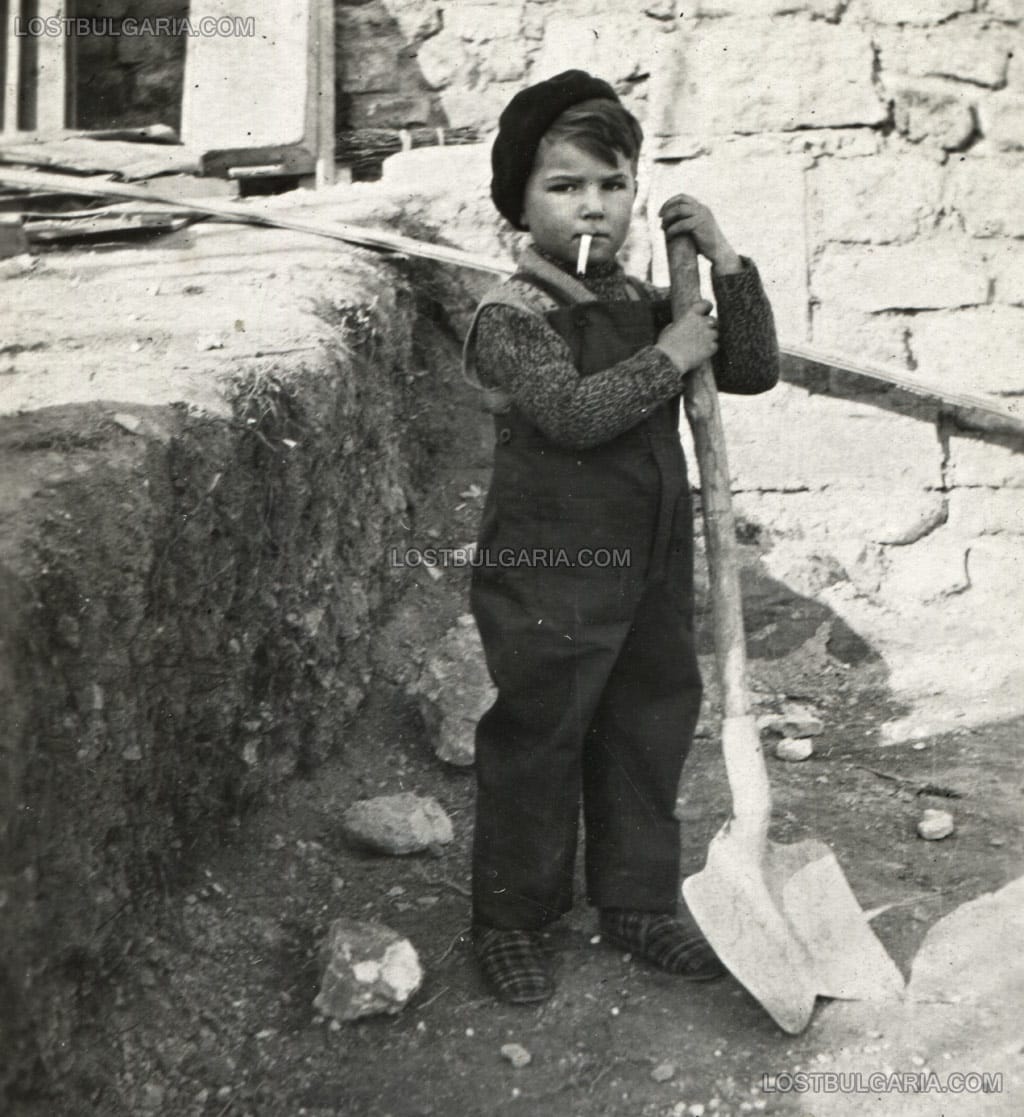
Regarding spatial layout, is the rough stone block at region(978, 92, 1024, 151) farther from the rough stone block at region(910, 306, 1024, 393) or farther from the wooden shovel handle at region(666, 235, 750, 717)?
the wooden shovel handle at region(666, 235, 750, 717)

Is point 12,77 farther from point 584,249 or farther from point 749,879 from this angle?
point 749,879

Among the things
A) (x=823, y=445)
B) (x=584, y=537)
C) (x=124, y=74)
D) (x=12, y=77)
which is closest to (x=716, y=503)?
(x=584, y=537)

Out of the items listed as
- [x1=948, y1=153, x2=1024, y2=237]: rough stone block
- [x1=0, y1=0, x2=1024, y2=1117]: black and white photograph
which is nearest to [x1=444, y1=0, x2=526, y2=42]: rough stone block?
[x1=0, y1=0, x2=1024, y2=1117]: black and white photograph

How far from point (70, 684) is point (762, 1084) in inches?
47.4

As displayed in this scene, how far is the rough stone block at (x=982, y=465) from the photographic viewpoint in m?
3.27

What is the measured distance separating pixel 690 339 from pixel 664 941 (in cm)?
104

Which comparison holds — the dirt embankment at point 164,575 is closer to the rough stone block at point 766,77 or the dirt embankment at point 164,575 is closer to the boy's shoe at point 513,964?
the boy's shoe at point 513,964

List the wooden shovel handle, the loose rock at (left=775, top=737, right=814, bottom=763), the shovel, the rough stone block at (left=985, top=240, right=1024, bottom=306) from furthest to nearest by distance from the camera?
1. the rough stone block at (left=985, top=240, right=1024, bottom=306)
2. the loose rock at (left=775, top=737, right=814, bottom=763)
3. the wooden shovel handle
4. the shovel

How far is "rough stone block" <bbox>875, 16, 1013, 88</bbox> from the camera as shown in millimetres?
3262

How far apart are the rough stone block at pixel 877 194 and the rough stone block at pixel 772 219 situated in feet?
0.22

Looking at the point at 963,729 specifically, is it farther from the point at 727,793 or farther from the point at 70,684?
the point at 70,684

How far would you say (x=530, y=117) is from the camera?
199cm

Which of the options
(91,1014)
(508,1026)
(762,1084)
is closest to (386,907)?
(508,1026)

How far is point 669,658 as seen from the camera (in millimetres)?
2117
